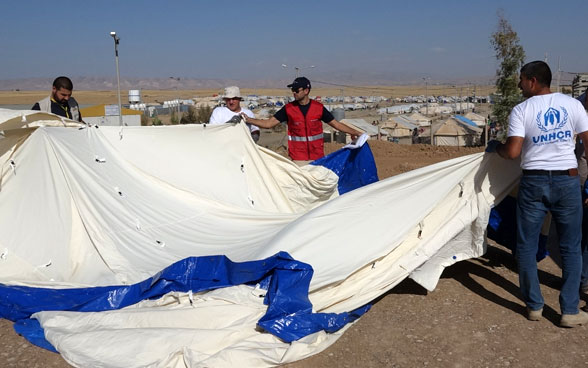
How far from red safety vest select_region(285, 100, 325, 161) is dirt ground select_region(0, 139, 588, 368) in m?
2.34

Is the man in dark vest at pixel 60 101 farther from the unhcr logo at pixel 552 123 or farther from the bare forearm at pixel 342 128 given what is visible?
the unhcr logo at pixel 552 123

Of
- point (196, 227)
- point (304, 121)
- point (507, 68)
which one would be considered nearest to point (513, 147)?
point (196, 227)

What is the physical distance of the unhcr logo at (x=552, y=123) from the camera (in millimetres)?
3771

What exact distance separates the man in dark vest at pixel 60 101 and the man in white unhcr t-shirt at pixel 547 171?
446 cm

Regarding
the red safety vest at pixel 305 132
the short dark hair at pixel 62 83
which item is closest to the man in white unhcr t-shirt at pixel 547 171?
the red safety vest at pixel 305 132

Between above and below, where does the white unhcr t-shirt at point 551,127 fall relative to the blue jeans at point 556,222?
above

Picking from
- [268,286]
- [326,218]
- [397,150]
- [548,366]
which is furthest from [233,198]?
[397,150]

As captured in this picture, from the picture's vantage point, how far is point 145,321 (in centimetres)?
381

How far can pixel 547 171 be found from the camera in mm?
3824

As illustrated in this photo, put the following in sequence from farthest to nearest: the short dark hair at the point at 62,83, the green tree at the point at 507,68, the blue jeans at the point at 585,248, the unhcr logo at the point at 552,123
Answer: the green tree at the point at 507,68 → the short dark hair at the point at 62,83 → the blue jeans at the point at 585,248 → the unhcr logo at the point at 552,123

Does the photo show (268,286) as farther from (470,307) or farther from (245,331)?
(470,307)

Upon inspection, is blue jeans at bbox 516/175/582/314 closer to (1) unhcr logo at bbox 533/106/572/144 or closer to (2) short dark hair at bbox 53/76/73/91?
(1) unhcr logo at bbox 533/106/572/144

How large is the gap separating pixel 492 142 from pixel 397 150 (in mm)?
14334

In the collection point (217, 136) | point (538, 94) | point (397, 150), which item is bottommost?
point (397, 150)
